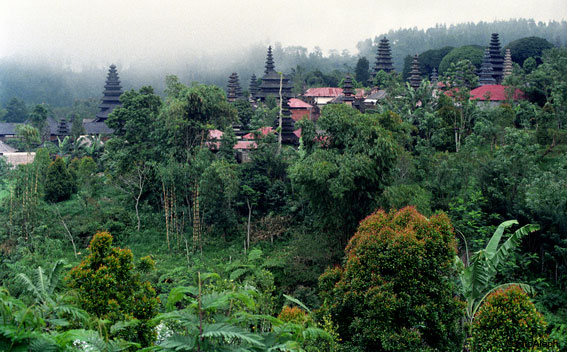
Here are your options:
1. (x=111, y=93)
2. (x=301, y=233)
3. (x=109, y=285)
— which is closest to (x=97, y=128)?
(x=111, y=93)

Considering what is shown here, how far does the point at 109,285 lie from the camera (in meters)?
6.62

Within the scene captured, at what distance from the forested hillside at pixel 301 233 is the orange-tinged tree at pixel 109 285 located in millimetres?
21

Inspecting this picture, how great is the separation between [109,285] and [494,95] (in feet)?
83.5

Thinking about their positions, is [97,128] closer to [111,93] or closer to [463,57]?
[111,93]

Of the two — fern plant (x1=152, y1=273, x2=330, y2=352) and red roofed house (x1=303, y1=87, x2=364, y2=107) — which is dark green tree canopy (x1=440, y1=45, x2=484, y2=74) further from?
fern plant (x1=152, y1=273, x2=330, y2=352)

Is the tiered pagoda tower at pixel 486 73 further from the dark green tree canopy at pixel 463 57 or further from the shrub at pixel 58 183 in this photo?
the shrub at pixel 58 183

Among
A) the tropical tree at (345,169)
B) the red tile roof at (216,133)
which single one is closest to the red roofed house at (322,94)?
the red tile roof at (216,133)

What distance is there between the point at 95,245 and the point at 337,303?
364 cm

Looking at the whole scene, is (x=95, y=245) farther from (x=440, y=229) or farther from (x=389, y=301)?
(x=440, y=229)

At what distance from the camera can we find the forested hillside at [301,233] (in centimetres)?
570

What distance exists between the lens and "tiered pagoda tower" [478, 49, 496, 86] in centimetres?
3859

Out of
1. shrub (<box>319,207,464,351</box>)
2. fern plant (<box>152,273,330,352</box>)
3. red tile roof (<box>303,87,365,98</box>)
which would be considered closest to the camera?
fern plant (<box>152,273,330,352</box>)

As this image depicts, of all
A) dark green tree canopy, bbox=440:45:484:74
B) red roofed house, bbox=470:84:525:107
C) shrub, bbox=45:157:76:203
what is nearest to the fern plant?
shrub, bbox=45:157:76:203

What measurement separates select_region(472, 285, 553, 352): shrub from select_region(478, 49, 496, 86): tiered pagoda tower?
116 feet
